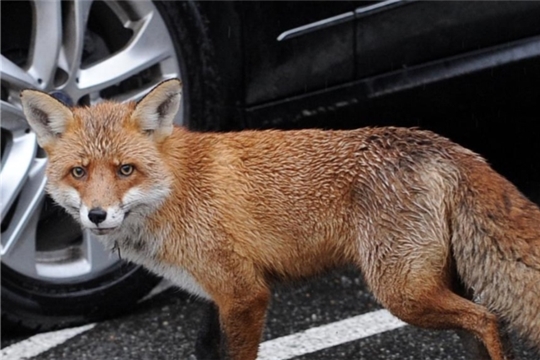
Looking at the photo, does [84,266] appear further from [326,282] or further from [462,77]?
[462,77]

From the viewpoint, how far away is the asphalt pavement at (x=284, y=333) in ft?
16.6

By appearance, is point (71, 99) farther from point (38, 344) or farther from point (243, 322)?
point (243, 322)

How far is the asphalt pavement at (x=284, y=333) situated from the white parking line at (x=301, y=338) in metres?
0.01

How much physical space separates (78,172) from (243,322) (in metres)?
0.76

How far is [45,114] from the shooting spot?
433 centimetres

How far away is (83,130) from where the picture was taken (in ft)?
14.1

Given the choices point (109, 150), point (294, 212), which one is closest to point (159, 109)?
point (109, 150)

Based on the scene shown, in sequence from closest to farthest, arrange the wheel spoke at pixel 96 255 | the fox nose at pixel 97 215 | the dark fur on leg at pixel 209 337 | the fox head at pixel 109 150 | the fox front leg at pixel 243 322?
1. the fox nose at pixel 97 215
2. the fox head at pixel 109 150
3. the fox front leg at pixel 243 322
4. the dark fur on leg at pixel 209 337
5. the wheel spoke at pixel 96 255

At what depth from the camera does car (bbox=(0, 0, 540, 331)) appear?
506 cm

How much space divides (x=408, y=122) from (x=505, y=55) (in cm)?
51

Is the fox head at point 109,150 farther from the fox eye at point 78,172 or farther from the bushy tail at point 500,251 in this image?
the bushy tail at point 500,251

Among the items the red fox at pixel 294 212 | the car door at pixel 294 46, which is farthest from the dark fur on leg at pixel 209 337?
the car door at pixel 294 46

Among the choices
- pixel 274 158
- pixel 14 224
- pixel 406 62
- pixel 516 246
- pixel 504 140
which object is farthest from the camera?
pixel 504 140

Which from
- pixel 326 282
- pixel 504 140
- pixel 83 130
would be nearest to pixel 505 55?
pixel 504 140
